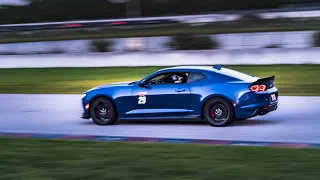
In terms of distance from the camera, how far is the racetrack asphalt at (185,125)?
430 inches

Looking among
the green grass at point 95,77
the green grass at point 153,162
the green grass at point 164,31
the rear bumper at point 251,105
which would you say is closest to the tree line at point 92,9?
the green grass at point 164,31

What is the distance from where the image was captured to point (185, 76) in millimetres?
12367

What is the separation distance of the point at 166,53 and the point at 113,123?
50.6ft

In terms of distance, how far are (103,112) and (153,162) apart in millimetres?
4869

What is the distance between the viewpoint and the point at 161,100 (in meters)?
12.3

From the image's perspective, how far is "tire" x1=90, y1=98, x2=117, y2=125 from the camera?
12.8 m

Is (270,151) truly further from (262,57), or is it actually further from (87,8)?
(87,8)

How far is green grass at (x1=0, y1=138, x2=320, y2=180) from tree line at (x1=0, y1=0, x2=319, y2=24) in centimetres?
5324

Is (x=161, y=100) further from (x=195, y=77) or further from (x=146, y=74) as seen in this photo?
(x=146, y=74)

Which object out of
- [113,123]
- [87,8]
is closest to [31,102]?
[113,123]

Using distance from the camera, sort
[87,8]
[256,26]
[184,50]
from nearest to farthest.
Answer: [184,50]
[256,26]
[87,8]

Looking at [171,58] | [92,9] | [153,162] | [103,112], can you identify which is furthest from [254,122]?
[92,9]

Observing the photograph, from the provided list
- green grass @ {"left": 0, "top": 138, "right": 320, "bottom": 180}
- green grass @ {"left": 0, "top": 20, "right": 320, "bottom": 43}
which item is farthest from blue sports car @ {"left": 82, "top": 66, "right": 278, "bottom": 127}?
green grass @ {"left": 0, "top": 20, "right": 320, "bottom": 43}

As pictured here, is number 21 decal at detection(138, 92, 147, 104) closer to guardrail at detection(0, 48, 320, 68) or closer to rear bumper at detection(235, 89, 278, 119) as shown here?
rear bumper at detection(235, 89, 278, 119)
